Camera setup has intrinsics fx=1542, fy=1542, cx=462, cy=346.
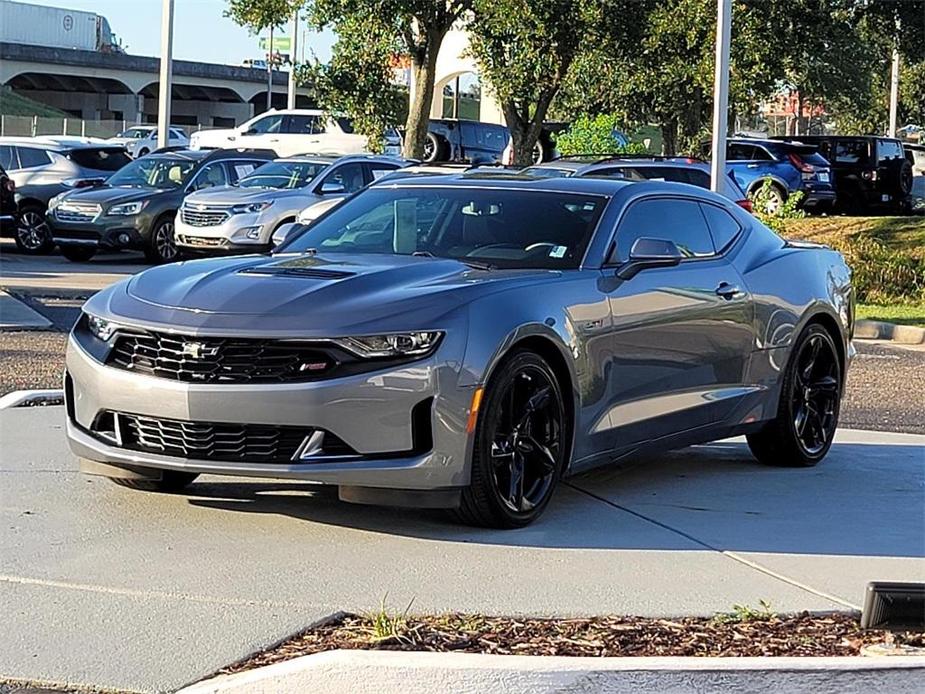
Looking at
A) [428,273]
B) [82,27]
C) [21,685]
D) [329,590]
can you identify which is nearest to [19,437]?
[428,273]

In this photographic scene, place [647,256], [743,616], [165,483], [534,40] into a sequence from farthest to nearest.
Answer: [534,40]
[647,256]
[165,483]
[743,616]

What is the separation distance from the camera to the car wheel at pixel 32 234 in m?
22.8

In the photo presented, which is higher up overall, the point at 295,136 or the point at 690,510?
the point at 295,136

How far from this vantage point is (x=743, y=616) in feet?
17.0

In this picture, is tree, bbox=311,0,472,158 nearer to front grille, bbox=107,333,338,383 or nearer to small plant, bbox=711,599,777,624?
front grille, bbox=107,333,338,383

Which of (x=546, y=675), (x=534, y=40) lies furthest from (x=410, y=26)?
(x=546, y=675)

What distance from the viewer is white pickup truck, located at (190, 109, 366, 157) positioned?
124 feet

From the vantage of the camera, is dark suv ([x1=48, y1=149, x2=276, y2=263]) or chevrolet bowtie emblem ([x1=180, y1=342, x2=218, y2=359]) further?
dark suv ([x1=48, y1=149, x2=276, y2=263])

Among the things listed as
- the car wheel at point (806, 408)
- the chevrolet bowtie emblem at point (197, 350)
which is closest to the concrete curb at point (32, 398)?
the chevrolet bowtie emblem at point (197, 350)

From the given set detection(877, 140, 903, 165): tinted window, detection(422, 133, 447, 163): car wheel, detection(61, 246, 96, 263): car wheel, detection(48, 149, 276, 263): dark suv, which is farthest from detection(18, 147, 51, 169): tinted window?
detection(877, 140, 903, 165): tinted window

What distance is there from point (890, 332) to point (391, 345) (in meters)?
11.5

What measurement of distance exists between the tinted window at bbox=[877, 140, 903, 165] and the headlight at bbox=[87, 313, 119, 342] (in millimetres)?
32521

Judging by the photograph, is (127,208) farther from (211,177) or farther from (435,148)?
(435,148)

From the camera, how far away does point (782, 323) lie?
26.7ft
